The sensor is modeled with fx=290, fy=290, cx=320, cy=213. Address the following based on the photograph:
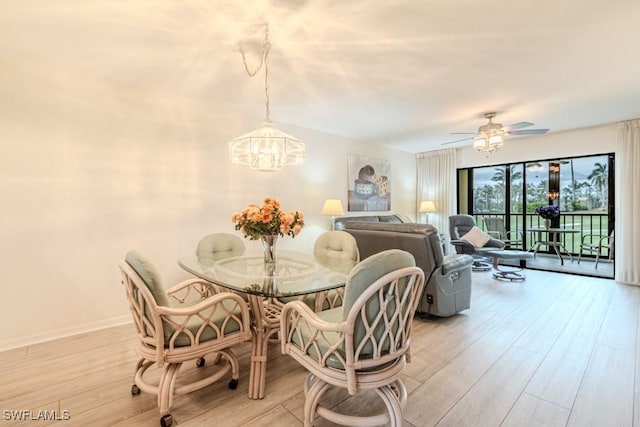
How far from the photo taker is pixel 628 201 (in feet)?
14.0

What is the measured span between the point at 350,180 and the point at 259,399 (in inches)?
162

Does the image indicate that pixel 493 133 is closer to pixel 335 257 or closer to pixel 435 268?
pixel 435 268

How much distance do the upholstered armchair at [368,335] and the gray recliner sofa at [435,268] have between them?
1.57 m

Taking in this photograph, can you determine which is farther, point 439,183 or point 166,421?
point 439,183

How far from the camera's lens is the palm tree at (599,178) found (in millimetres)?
5691

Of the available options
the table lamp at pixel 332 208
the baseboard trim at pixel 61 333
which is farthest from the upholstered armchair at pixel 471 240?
the baseboard trim at pixel 61 333

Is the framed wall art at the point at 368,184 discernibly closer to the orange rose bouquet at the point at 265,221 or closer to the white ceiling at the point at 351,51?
the white ceiling at the point at 351,51

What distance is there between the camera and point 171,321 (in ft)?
5.33

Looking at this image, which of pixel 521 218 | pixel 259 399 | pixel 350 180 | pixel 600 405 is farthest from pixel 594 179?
pixel 259 399

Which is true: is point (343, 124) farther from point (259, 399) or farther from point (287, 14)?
point (259, 399)

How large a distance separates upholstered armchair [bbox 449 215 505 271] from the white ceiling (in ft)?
6.97

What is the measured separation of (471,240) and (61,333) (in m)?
5.59

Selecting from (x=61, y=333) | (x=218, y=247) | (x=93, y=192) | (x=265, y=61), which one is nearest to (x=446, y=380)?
(x=218, y=247)

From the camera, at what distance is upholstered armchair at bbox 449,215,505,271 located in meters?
4.92
